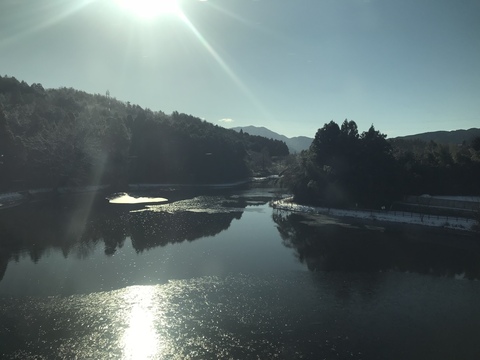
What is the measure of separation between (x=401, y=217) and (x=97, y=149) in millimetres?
62001

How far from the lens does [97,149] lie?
251 ft

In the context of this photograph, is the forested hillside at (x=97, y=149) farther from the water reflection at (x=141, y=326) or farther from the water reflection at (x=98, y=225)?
the water reflection at (x=141, y=326)

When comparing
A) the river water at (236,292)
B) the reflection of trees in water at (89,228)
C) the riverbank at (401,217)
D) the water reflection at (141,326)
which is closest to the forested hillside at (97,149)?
the reflection of trees in water at (89,228)

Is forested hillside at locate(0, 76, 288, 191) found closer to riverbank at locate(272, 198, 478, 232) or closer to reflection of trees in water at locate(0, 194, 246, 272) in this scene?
reflection of trees in water at locate(0, 194, 246, 272)

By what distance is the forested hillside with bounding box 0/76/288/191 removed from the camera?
212ft

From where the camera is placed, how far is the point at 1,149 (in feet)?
190

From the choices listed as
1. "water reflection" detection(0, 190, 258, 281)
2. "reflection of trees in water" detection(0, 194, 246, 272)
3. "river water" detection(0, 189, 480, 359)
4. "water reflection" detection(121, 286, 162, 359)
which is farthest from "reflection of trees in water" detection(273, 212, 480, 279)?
"water reflection" detection(121, 286, 162, 359)

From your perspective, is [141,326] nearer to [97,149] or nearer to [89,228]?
[89,228]

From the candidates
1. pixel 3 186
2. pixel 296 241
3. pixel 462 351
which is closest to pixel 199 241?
pixel 296 241

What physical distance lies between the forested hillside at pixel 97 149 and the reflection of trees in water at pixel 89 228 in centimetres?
1280

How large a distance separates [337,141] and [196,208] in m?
23.5

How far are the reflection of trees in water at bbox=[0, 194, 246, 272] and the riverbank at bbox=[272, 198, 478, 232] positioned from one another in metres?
11.1

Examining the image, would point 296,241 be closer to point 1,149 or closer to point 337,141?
point 337,141

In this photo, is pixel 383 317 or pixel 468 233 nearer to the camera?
pixel 383 317
